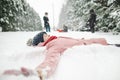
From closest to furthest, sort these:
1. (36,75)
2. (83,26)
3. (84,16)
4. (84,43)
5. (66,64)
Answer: (36,75) < (66,64) < (84,43) < (84,16) < (83,26)

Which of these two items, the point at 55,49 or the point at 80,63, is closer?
the point at 80,63

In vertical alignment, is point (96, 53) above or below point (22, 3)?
below

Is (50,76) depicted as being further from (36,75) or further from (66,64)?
(66,64)

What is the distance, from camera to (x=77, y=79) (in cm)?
341

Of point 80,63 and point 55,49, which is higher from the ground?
point 55,49

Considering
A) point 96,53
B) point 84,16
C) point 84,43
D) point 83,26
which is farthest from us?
point 83,26

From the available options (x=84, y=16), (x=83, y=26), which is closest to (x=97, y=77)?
(x=84, y=16)

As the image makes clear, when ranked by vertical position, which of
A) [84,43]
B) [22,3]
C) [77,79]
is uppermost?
[22,3]

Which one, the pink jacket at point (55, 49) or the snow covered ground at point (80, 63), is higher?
the pink jacket at point (55, 49)

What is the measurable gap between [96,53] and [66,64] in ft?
2.37

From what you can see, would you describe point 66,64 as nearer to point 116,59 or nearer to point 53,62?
point 53,62

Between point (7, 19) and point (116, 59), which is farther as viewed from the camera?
point (7, 19)

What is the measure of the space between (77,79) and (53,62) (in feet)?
1.57

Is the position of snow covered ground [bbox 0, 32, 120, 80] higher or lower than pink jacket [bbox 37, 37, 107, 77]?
lower
